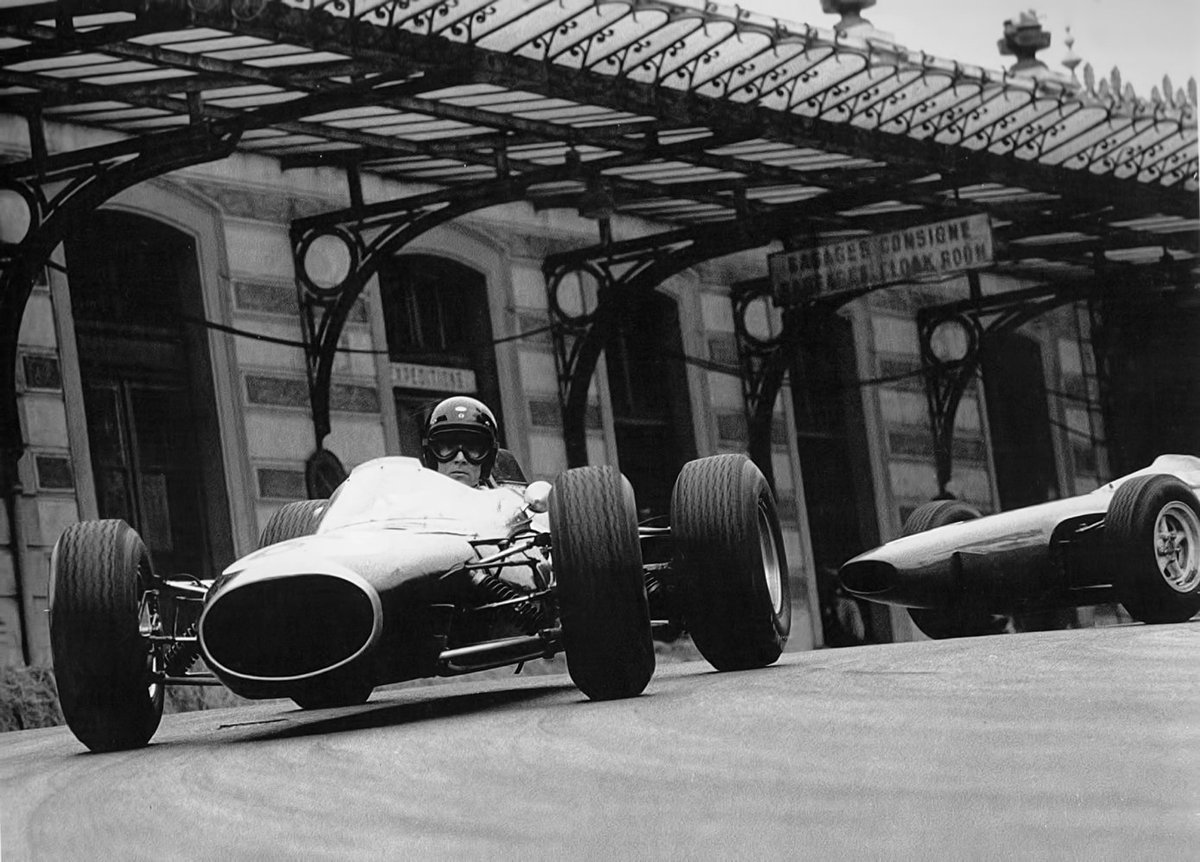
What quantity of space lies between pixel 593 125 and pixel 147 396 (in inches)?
159

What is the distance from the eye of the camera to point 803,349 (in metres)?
18.9

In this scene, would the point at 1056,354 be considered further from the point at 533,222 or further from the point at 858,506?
the point at 533,222

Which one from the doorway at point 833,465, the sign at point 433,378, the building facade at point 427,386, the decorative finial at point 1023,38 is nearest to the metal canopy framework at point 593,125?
the building facade at point 427,386

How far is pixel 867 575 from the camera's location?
13.0m

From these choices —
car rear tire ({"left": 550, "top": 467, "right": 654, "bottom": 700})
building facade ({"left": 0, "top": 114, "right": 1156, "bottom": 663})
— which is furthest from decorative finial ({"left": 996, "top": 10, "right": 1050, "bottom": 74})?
building facade ({"left": 0, "top": 114, "right": 1156, "bottom": 663})

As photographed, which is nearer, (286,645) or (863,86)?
(286,645)

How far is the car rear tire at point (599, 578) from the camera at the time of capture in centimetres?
817

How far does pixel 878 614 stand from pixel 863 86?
5.49 meters

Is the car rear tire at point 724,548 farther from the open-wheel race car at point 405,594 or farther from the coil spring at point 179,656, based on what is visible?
the coil spring at point 179,656

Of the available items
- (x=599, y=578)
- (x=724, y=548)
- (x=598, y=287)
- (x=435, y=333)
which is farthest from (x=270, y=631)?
(x=598, y=287)

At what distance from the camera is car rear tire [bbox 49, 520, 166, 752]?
8.07 m

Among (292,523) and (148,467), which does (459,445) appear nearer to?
(292,523)

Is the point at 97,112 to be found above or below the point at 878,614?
above

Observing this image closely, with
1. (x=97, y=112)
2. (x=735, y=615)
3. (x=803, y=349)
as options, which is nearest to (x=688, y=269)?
(x=803, y=349)
